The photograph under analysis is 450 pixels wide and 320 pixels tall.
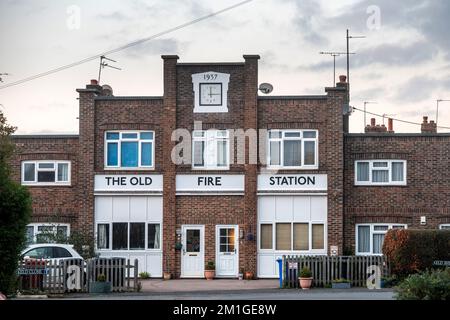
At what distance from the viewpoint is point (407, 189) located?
3334 centimetres

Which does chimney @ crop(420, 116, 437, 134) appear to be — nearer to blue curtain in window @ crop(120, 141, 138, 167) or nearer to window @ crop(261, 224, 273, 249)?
window @ crop(261, 224, 273, 249)

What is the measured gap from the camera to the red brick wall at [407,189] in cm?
3322

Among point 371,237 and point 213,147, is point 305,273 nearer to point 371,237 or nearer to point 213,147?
point 371,237

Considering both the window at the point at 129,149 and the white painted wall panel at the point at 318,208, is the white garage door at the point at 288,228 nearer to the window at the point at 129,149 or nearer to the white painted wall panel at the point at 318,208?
the white painted wall panel at the point at 318,208

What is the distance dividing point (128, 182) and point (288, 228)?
6777mm

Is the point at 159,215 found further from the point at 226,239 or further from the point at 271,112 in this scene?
the point at 271,112

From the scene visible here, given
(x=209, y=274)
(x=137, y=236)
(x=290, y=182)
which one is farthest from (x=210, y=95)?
(x=209, y=274)

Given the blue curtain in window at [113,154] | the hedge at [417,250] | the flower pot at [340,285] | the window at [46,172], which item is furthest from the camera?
the window at [46,172]

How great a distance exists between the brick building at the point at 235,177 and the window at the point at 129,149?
0.04 meters

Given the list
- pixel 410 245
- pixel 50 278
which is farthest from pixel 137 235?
pixel 410 245

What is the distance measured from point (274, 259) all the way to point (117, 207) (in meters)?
6.76

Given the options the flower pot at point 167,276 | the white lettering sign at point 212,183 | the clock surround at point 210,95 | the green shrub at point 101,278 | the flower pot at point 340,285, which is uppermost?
the clock surround at point 210,95

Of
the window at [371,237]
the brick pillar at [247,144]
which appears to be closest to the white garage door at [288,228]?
the brick pillar at [247,144]

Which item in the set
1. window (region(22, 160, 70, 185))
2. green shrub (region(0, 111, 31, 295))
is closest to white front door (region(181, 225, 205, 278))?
window (region(22, 160, 70, 185))
